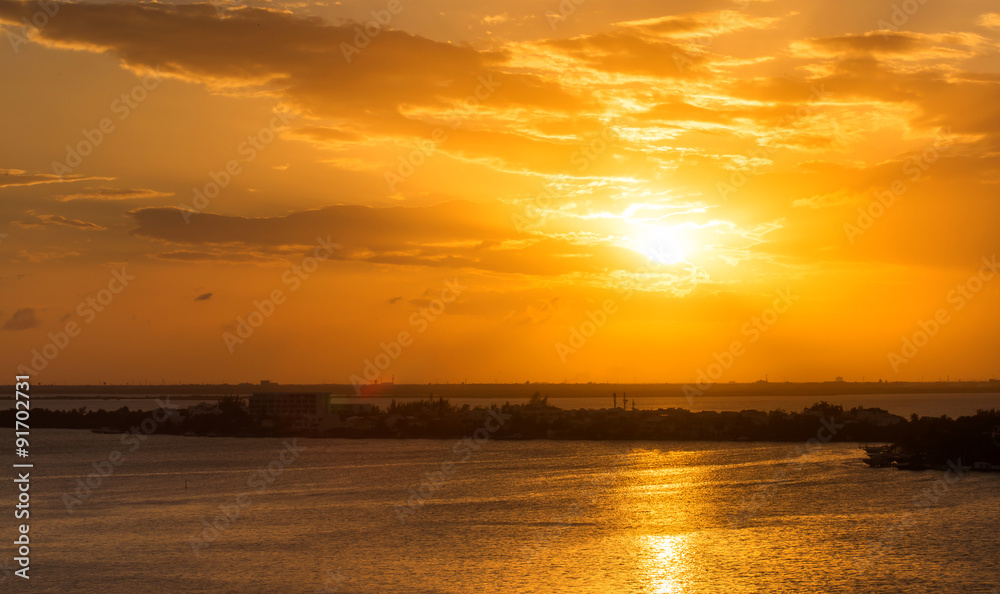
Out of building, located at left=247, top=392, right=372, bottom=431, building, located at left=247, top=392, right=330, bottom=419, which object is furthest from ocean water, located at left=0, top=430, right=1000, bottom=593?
building, located at left=247, top=392, right=330, bottom=419

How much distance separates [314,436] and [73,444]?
35.3m

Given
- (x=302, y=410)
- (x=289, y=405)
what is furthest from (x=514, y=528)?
(x=289, y=405)

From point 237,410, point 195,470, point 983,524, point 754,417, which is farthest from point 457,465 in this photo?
point 237,410

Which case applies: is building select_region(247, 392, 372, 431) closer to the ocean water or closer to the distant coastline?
the distant coastline

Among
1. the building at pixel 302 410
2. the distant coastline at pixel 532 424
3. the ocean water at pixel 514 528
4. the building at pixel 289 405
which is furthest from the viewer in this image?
the building at pixel 289 405

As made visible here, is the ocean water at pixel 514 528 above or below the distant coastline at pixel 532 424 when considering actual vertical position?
above

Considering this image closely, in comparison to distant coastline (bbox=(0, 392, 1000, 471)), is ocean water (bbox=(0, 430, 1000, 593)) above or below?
above

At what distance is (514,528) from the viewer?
1980 inches

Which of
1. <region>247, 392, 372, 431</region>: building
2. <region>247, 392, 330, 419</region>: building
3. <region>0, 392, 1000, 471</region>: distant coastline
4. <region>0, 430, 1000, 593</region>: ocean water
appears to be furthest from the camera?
<region>247, 392, 330, 419</region>: building

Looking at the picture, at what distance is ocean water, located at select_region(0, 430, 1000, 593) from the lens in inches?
1476

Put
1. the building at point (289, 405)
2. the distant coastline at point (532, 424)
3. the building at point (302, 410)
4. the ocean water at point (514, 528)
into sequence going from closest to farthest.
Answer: the ocean water at point (514, 528)
the distant coastline at point (532, 424)
the building at point (302, 410)
the building at point (289, 405)

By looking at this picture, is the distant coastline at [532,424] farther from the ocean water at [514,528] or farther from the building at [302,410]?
the ocean water at [514,528]

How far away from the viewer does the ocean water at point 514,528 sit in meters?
37.5

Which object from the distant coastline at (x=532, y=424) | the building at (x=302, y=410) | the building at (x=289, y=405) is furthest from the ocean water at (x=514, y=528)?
the building at (x=289, y=405)
